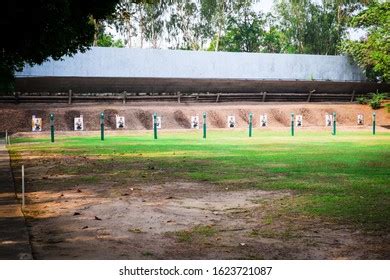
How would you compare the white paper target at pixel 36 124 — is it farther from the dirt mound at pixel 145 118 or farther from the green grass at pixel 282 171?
the green grass at pixel 282 171

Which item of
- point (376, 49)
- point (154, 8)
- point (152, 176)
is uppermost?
point (154, 8)

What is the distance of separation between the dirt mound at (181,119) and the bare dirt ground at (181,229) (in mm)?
27591

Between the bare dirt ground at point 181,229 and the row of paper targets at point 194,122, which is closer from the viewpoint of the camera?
the bare dirt ground at point 181,229

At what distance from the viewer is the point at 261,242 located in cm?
548

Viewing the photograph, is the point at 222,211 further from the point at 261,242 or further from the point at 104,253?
the point at 104,253

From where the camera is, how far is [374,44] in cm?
3812

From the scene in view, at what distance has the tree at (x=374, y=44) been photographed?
36.4 meters

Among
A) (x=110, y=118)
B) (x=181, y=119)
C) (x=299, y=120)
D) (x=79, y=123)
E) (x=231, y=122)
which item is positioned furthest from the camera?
(x=299, y=120)

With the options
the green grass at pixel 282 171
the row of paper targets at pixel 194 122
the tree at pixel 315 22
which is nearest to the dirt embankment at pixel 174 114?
the row of paper targets at pixel 194 122

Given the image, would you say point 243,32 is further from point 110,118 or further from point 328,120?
point 110,118

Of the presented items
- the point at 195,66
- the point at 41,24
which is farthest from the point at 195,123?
the point at 41,24

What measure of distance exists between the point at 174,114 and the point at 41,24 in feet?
81.7
